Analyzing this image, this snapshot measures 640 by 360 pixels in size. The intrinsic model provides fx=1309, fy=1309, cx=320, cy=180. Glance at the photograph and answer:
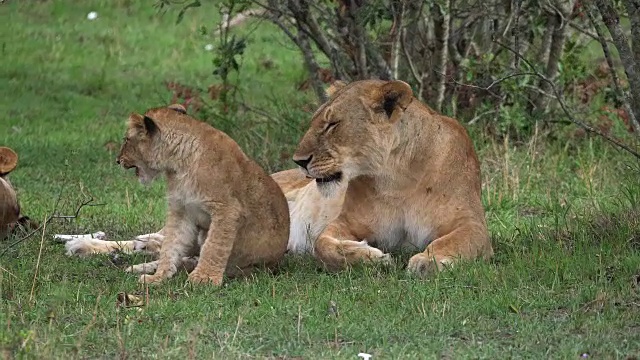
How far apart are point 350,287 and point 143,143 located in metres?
1.20

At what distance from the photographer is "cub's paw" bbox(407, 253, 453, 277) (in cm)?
608

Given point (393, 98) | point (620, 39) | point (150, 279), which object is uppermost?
point (620, 39)

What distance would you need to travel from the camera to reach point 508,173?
912 centimetres

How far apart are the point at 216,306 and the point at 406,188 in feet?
4.76

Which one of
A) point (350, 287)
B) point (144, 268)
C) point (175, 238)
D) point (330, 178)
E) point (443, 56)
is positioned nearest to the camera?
point (350, 287)

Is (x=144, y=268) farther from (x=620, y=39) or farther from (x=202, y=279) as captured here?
(x=620, y=39)

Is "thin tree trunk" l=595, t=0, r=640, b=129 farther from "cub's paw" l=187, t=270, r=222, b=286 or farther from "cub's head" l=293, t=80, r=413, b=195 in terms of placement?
"cub's paw" l=187, t=270, r=222, b=286

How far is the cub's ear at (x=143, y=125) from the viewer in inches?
240

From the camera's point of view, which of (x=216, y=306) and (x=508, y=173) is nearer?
(x=216, y=306)

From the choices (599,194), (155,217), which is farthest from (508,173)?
(155,217)

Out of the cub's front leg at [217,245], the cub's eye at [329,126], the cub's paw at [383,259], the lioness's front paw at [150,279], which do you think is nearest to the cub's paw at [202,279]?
the cub's front leg at [217,245]

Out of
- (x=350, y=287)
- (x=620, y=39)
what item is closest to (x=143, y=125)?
(x=350, y=287)

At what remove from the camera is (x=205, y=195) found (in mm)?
6043

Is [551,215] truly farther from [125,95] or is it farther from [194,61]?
[194,61]
